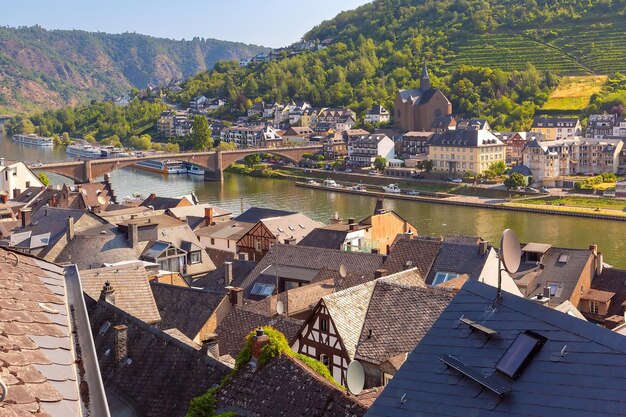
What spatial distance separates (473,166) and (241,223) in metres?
27.2

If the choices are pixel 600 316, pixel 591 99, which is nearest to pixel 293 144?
pixel 591 99

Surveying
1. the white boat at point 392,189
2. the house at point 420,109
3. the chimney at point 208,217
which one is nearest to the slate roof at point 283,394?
the chimney at point 208,217

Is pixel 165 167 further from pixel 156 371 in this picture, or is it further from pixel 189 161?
pixel 156 371

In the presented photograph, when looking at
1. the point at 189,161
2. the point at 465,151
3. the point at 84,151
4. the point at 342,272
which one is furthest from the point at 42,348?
the point at 84,151

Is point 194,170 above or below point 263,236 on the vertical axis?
below

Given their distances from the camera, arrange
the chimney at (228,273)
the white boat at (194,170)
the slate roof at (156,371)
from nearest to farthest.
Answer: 1. the slate roof at (156,371)
2. the chimney at (228,273)
3. the white boat at (194,170)

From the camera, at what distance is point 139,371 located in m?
8.37

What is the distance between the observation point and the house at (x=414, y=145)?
189 ft

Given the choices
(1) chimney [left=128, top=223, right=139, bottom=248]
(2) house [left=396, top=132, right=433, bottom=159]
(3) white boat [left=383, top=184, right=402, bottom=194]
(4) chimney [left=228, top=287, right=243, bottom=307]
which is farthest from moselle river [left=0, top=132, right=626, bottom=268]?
(4) chimney [left=228, top=287, right=243, bottom=307]

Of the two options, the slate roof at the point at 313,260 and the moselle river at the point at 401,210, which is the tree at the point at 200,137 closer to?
the moselle river at the point at 401,210

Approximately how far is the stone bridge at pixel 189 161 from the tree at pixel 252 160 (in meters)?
0.74

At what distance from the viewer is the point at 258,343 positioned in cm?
689

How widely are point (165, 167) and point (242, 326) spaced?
160ft

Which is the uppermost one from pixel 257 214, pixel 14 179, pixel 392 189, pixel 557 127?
pixel 557 127
